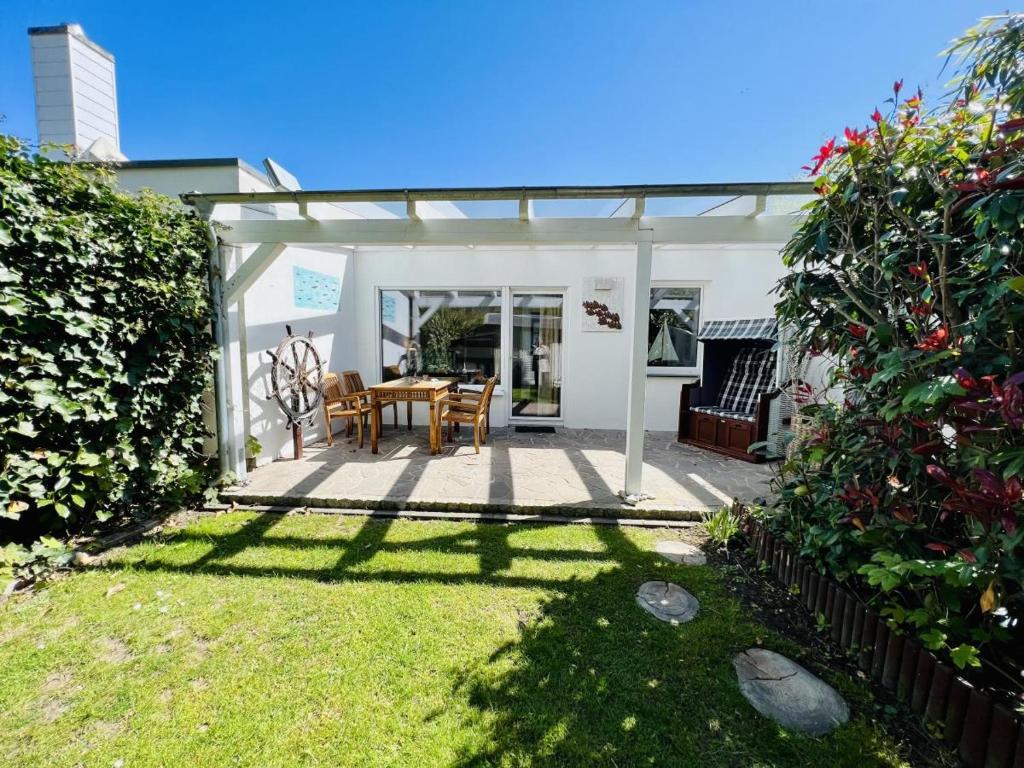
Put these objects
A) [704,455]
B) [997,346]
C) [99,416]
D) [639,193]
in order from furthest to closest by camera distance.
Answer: [704,455] → [639,193] → [99,416] → [997,346]

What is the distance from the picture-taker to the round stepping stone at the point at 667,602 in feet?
8.50

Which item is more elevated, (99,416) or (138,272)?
(138,272)

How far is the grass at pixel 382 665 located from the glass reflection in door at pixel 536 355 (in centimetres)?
435

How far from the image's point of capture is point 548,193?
362cm

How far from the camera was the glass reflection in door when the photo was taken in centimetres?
733

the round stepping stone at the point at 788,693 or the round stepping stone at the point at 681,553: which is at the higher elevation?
the round stepping stone at the point at 681,553

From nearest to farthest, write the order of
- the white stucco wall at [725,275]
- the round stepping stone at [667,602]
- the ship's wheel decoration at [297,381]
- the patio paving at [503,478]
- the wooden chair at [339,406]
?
the round stepping stone at [667,602] → the patio paving at [503,478] → the ship's wheel decoration at [297,381] → the wooden chair at [339,406] → the white stucco wall at [725,275]

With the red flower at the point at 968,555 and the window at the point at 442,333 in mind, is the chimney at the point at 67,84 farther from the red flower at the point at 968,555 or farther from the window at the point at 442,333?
the red flower at the point at 968,555

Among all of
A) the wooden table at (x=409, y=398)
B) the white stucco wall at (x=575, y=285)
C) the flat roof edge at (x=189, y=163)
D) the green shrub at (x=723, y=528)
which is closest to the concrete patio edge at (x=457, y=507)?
the green shrub at (x=723, y=528)

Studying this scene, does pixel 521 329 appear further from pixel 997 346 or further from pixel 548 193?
pixel 997 346

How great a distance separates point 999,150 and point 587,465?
4.23m

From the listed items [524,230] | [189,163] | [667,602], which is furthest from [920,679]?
[189,163]

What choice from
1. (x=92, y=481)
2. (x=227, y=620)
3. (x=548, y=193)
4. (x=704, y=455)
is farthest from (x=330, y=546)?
(x=704, y=455)

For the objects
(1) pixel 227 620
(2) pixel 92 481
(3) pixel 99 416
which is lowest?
(1) pixel 227 620
